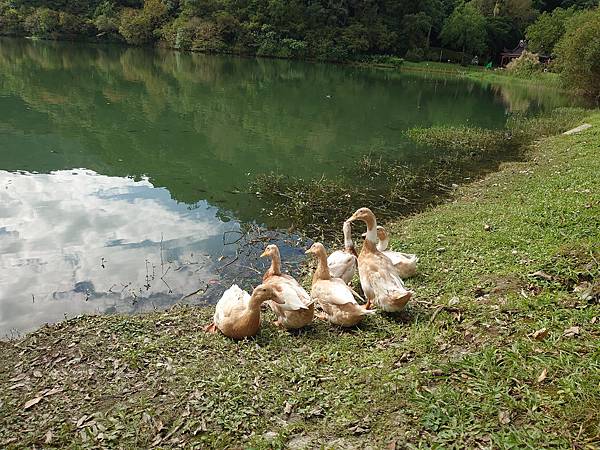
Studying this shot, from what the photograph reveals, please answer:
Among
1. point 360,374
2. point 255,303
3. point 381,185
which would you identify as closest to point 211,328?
point 255,303

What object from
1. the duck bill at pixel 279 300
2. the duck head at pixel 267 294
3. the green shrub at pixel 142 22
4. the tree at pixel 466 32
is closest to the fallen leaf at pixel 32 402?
the duck head at pixel 267 294

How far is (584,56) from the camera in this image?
4112 cm

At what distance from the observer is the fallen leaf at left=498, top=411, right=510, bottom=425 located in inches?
168

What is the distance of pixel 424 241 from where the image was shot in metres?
10.5

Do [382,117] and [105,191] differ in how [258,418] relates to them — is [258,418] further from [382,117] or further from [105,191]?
[382,117]

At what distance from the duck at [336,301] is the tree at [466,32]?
87.4 meters

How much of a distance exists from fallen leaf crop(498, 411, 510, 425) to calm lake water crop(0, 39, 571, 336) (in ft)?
20.2

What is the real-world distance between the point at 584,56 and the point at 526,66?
2923 cm

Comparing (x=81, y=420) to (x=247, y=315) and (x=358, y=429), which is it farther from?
(x=358, y=429)

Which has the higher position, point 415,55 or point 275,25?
point 275,25

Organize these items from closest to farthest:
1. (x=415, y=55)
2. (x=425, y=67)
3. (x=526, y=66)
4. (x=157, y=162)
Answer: (x=157, y=162)
(x=526, y=66)
(x=425, y=67)
(x=415, y=55)

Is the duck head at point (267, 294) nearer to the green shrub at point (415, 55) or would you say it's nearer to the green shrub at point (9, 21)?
the green shrub at point (415, 55)

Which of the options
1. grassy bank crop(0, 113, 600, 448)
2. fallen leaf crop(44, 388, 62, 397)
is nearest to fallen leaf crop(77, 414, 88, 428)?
grassy bank crop(0, 113, 600, 448)

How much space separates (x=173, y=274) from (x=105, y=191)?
6743 mm
